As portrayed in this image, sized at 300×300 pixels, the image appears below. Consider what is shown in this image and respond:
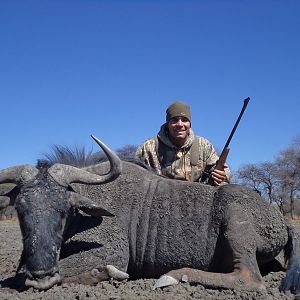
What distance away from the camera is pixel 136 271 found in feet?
19.5

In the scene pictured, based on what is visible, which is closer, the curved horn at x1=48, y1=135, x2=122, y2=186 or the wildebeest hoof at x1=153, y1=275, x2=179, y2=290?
A: the wildebeest hoof at x1=153, y1=275, x2=179, y2=290

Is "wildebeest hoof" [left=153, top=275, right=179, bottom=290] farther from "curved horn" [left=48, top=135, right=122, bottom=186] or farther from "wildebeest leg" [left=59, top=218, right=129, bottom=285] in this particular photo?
→ "curved horn" [left=48, top=135, right=122, bottom=186]

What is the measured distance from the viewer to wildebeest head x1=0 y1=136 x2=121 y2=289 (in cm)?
487

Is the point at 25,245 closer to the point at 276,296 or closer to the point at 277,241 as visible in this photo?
the point at 276,296

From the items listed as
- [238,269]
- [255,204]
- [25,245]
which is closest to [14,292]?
[25,245]

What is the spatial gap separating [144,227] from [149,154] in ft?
6.41

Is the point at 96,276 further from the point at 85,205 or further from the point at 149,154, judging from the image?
the point at 149,154

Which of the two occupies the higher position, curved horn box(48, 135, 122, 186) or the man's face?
the man's face

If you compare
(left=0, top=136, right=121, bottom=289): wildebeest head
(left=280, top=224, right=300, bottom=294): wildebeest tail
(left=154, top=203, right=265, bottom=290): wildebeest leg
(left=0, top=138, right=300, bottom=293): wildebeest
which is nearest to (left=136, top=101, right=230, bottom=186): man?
(left=0, top=138, right=300, bottom=293): wildebeest

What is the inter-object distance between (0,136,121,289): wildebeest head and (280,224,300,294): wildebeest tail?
75.4 inches

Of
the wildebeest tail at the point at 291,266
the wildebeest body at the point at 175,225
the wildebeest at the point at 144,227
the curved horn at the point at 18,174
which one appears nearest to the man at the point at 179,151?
the wildebeest at the point at 144,227

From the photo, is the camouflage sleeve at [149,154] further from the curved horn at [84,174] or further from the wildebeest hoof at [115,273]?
the wildebeest hoof at [115,273]

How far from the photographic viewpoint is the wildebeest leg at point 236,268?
5.19 meters

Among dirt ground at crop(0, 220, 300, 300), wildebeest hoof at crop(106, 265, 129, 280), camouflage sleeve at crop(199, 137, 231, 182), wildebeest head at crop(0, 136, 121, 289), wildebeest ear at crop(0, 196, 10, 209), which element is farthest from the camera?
camouflage sleeve at crop(199, 137, 231, 182)
